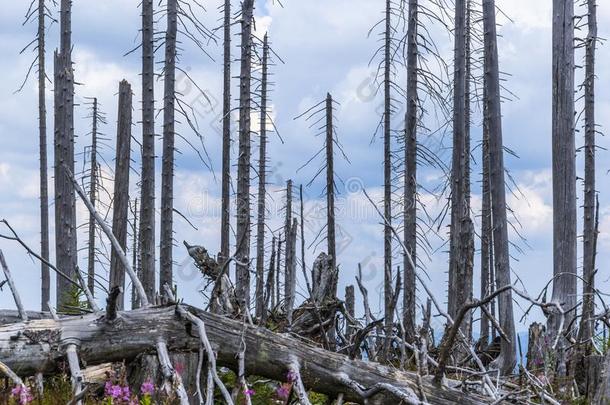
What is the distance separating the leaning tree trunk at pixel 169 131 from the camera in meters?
16.1

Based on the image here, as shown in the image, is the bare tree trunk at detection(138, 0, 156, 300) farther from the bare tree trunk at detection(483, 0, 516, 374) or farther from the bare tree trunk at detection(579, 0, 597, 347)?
the bare tree trunk at detection(579, 0, 597, 347)

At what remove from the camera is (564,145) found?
1216 cm

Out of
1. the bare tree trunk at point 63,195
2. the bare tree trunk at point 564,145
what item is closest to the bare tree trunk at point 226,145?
the bare tree trunk at point 63,195

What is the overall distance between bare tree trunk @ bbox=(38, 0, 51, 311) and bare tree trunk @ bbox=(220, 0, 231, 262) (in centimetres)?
545

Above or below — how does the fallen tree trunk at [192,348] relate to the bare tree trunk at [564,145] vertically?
below

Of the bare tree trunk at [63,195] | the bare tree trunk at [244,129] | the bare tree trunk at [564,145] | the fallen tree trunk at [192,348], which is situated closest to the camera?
the fallen tree trunk at [192,348]

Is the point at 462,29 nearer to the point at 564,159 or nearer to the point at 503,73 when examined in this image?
the point at 503,73

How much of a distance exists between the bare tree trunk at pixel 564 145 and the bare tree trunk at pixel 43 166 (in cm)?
1498

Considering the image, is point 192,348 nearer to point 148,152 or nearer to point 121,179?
point 121,179

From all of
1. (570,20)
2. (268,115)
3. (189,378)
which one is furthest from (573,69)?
(268,115)

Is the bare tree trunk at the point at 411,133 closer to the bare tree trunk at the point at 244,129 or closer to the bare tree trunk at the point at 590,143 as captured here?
the bare tree trunk at the point at 244,129

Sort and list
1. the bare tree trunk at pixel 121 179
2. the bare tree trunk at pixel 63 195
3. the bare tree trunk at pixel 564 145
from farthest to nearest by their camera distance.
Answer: the bare tree trunk at pixel 63 195 → the bare tree trunk at pixel 564 145 → the bare tree trunk at pixel 121 179

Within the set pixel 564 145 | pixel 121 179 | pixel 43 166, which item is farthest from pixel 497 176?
pixel 43 166

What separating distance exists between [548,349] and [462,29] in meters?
9.79
